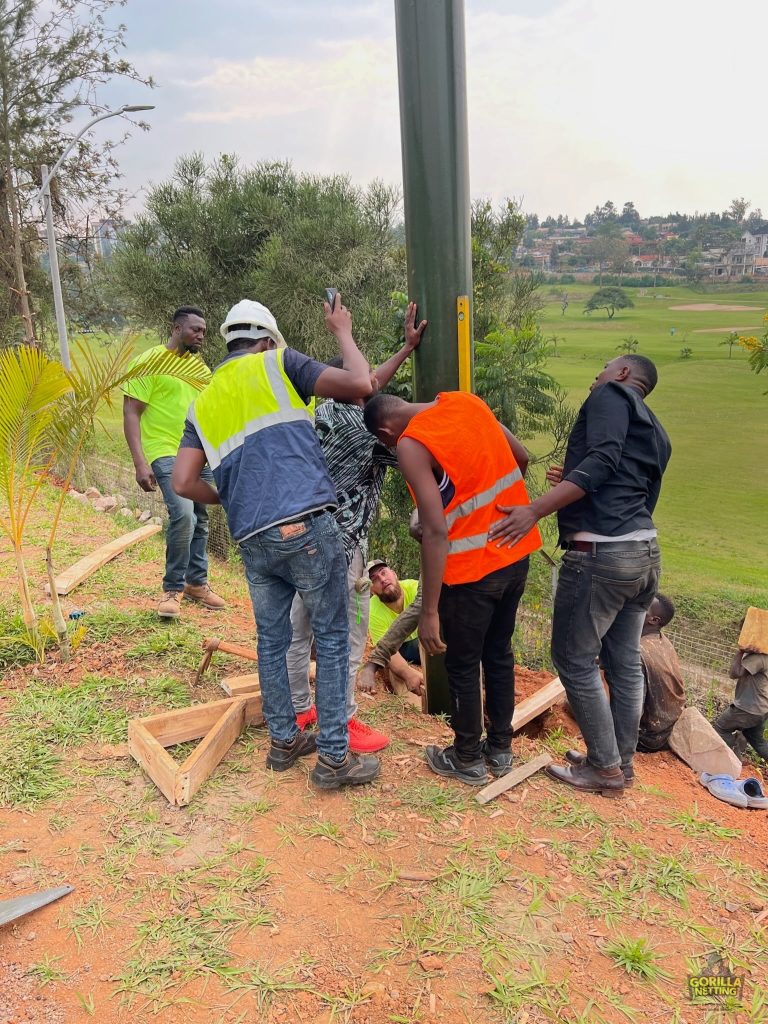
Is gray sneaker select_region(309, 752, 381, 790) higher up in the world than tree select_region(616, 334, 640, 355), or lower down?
lower down

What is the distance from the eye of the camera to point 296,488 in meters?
2.65

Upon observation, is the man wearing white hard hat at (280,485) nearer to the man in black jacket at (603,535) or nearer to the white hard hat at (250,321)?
the white hard hat at (250,321)

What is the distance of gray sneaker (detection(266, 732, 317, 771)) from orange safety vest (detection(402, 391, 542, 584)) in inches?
40.9

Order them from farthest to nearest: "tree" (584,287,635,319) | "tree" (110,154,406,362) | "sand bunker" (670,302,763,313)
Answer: "sand bunker" (670,302,763,313) < "tree" (584,287,635,319) < "tree" (110,154,406,362)

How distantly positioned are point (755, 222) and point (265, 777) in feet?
342

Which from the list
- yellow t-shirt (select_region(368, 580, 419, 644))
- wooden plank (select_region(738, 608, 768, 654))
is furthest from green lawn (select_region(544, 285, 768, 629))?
yellow t-shirt (select_region(368, 580, 419, 644))

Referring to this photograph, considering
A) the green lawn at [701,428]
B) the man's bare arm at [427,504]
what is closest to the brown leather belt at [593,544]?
the man's bare arm at [427,504]

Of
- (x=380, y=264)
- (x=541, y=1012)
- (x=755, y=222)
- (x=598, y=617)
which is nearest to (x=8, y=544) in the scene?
(x=598, y=617)

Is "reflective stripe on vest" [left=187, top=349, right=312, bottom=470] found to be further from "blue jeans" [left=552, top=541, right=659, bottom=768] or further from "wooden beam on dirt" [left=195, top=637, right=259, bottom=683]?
"wooden beam on dirt" [left=195, top=637, right=259, bottom=683]

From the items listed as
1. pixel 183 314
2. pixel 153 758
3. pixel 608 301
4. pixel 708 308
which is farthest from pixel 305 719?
pixel 708 308

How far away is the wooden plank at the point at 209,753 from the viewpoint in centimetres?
287

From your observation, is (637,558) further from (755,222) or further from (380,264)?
(755,222)

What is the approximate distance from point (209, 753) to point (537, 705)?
2089mm

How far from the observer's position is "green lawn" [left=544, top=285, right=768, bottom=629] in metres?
18.9
